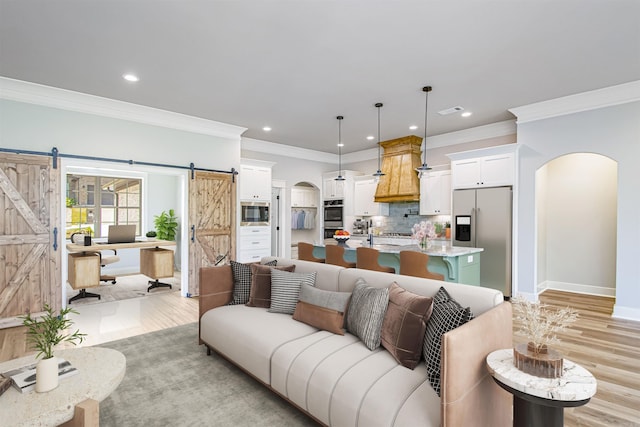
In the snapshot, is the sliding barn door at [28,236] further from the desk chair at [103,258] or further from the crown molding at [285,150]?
the crown molding at [285,150]

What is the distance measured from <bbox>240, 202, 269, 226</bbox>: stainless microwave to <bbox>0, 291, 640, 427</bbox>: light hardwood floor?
70.6 inches

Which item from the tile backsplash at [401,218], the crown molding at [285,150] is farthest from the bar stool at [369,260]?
the crown molding at [285,150]

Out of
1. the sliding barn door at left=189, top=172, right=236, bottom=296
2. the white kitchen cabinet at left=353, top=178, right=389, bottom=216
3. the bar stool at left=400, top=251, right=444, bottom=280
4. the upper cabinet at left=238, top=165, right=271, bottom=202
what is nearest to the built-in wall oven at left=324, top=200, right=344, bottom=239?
the white kitchen cabinet at left=353, top=178, right=389, bottom=216

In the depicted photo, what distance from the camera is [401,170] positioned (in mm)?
7004

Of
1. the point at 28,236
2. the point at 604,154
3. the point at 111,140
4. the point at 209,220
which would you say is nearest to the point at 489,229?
the point at 604,154

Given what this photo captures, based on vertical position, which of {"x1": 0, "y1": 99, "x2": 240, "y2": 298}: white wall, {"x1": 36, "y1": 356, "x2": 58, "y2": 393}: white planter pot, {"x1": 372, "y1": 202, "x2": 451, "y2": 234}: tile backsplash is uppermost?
{"x1": 0, "y1": 99, "x2": 240, "y2": 298}: white wall

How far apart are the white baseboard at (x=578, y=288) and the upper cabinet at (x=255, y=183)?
213 inches

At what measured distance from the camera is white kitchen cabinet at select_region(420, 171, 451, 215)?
6430 millimetres

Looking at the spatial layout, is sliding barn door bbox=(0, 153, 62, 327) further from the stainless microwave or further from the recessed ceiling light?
the stainless microwave

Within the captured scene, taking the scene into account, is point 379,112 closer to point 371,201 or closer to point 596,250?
point 371,201

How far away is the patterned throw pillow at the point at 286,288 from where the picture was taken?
2.85m

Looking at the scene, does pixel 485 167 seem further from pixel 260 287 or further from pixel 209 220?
pixel 209 220

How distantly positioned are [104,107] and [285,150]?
151 inches

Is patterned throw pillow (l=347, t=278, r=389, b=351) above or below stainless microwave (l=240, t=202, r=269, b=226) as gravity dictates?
below
